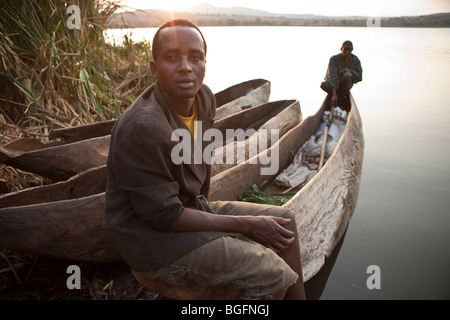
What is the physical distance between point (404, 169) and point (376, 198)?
1069mm

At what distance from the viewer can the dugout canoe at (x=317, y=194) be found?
208 cm

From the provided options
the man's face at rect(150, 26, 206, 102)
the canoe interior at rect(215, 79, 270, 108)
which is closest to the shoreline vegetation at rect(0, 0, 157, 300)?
the man's face at rect(150, 26, 206, 102)

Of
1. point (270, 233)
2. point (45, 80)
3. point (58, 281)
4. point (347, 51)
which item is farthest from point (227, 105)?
point (270, 233)

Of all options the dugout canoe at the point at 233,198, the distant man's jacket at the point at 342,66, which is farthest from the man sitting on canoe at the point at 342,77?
the dugout canoe at the point at 233,198

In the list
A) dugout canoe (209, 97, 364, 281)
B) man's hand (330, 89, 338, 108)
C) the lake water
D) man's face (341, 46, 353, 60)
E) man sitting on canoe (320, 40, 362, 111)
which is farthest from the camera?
man's face (341, 46, 353, 60)

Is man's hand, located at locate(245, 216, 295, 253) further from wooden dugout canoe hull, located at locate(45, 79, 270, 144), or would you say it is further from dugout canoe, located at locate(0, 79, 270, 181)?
wooden dugout canoe hull, located at locate(45, 79, 270, 144)

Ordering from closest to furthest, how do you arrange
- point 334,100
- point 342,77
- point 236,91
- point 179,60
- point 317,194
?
point 179,60 < point 317,194 < point 334,100 < point 342,77 < point 236,91

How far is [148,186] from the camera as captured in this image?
3.67 feet

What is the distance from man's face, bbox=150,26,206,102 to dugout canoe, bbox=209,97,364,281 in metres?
0.96

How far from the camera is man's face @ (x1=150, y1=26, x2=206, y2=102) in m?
1.25

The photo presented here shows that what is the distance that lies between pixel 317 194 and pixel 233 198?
0.64 m

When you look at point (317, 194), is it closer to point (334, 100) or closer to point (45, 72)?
point (334, 100)

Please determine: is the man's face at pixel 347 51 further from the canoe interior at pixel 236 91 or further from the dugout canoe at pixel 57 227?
the dugout canoe at pixel 57 227

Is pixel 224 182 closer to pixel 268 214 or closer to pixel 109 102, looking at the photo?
pixel 268 214
